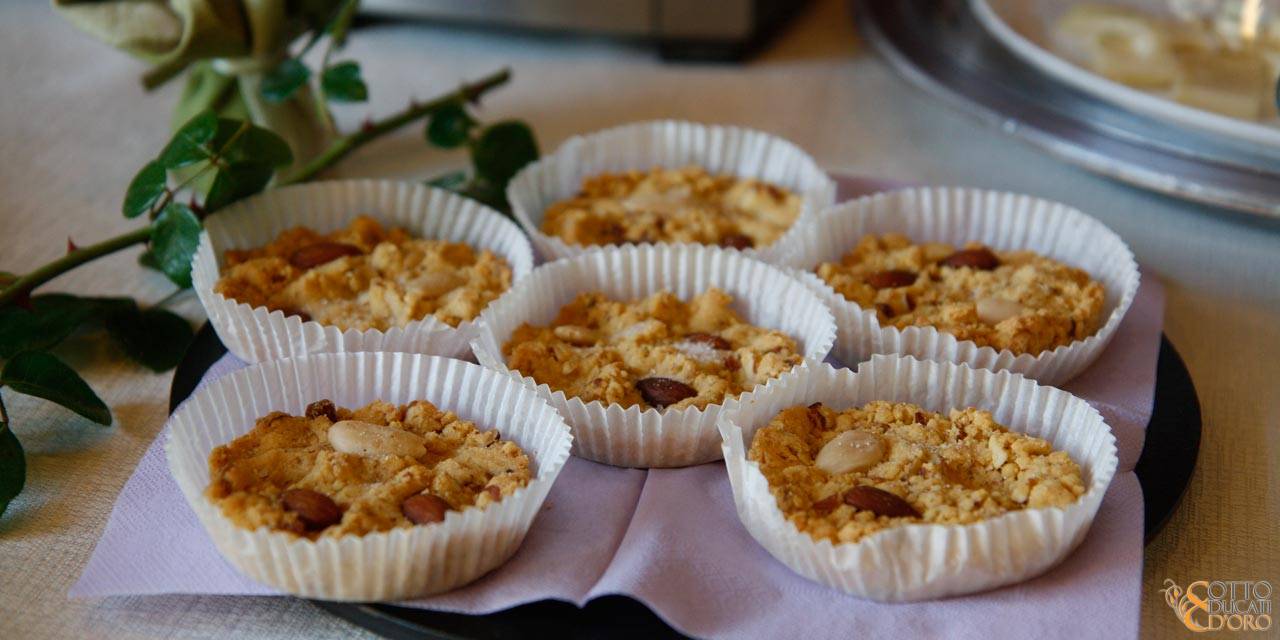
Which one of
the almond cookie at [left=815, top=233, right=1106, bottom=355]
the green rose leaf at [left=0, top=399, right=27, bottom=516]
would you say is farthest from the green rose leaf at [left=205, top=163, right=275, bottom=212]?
the almond cookie at [left=815, top=233, right=1106, bottom=355]

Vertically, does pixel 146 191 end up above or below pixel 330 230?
above

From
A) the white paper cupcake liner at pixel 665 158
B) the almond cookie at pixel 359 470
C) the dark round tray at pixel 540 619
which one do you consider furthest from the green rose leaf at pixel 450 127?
the dark round tray at pixel 540 619

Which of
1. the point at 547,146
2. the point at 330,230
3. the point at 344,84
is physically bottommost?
the point at 547,146

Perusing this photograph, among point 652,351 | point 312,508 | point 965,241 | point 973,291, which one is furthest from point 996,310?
point 312,508

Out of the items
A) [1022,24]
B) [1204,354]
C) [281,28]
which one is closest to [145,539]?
[281,28]

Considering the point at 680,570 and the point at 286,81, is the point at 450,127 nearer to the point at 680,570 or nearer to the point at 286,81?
the point at 286,81

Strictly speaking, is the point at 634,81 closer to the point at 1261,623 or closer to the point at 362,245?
the point at 362,245

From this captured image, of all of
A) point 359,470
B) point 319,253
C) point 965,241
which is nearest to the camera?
point 359,470

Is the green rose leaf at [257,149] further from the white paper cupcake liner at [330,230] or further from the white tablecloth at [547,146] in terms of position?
the white tablecloth at [547,146]
